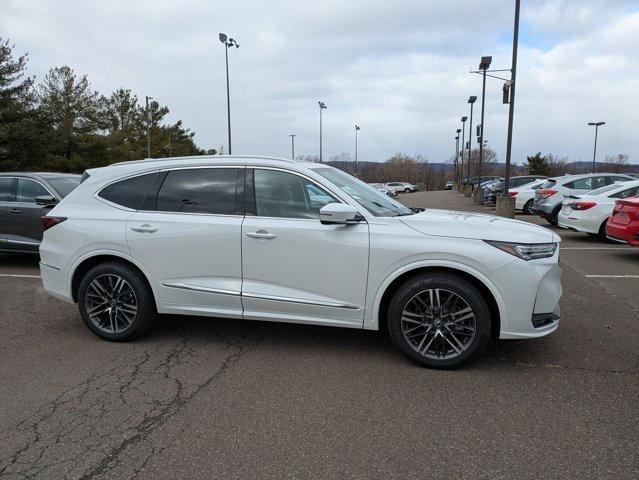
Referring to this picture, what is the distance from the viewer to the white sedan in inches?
456

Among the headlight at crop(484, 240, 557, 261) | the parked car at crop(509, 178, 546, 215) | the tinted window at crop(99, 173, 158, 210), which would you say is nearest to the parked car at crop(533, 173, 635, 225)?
the parked car at crop(509, 178, 546, 215)

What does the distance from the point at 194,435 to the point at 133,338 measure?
1.98m

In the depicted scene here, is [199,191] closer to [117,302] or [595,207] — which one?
[117,302]

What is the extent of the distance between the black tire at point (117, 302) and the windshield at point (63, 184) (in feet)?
15.0

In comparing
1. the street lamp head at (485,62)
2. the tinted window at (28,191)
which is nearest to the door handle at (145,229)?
the tinted window at (28,191)

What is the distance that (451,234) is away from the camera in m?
4.07

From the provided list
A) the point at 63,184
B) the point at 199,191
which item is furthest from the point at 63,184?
the point at 199,191

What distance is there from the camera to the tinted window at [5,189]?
9052 millimetres

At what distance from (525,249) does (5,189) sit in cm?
879

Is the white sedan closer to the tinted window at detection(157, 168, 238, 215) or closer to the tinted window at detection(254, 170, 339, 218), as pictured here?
the tinted window at detection(254, 170, 339, 218)

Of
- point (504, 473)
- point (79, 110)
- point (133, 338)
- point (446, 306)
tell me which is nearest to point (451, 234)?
point (446, 306)

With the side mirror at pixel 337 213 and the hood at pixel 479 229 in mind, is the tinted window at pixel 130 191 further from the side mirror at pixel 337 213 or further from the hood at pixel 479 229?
the hood at pixel 479 229

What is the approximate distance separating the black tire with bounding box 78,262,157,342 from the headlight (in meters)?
3.06

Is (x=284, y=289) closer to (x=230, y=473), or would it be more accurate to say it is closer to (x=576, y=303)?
(x=230, y=473)
